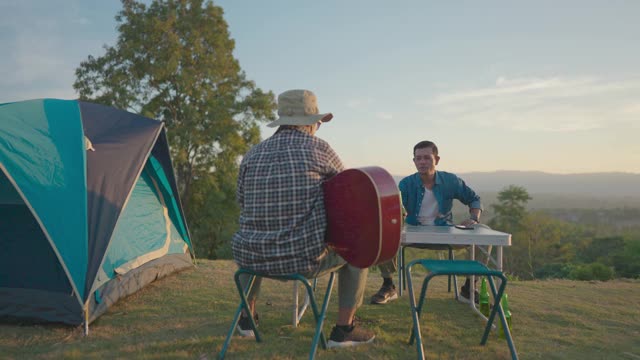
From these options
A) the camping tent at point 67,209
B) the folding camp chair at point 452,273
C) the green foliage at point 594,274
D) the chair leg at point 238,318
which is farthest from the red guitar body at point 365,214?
the green foliage at point 594,274

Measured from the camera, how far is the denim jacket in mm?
4301

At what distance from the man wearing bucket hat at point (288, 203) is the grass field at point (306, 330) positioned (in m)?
0.73

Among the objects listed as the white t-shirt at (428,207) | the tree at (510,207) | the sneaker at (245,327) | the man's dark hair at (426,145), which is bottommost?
the tree at (510,207)

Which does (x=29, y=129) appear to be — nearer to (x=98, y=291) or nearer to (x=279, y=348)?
(x=98, y=291)

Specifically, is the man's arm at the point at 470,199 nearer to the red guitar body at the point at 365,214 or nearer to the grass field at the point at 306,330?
the grass field at the point at 306,330

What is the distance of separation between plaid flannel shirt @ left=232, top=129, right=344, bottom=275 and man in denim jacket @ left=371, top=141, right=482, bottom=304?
1782 millimetres

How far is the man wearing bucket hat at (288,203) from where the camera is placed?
262cm

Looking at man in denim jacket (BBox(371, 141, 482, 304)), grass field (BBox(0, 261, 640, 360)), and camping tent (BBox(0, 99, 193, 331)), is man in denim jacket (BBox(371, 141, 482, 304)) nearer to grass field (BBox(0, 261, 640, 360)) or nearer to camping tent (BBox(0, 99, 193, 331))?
grass field (BBox(0, 261, 640, 360))

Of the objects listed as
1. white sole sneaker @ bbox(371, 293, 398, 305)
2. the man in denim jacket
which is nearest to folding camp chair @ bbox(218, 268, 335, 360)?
white sole sneaker @ bbox(371, 293, 398, 305)

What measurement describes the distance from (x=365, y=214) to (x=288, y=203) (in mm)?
448

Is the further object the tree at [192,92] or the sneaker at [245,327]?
the tree at [192,92]

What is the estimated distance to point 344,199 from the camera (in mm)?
2559

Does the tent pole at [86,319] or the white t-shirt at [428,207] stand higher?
the white t-shirt at [428,207]

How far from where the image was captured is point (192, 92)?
16.5m
